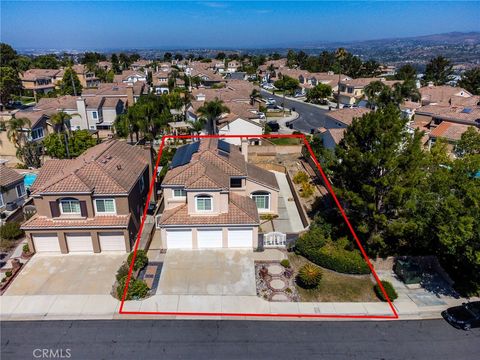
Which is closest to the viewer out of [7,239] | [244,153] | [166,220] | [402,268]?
[402,268]

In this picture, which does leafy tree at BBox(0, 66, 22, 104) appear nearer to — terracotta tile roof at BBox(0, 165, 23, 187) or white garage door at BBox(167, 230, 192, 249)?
terracotta tile roof at BBox(0, 165, 23, 187)

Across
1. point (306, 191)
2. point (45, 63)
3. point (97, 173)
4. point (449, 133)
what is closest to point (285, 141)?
point (306, 191)

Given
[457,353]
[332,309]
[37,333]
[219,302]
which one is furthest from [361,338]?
[37,333]

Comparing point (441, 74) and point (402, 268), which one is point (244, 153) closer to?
point (402, 268)

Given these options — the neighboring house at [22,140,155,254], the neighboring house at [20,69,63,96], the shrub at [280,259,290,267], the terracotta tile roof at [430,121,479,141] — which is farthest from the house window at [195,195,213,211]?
the neighboring house at [20,69,63,96]

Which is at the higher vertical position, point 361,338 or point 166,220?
point 166,220

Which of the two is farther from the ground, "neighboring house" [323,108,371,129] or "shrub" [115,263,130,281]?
"neighboring house" [323,108,371,129]

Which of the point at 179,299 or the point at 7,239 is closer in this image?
the point at 179,299
